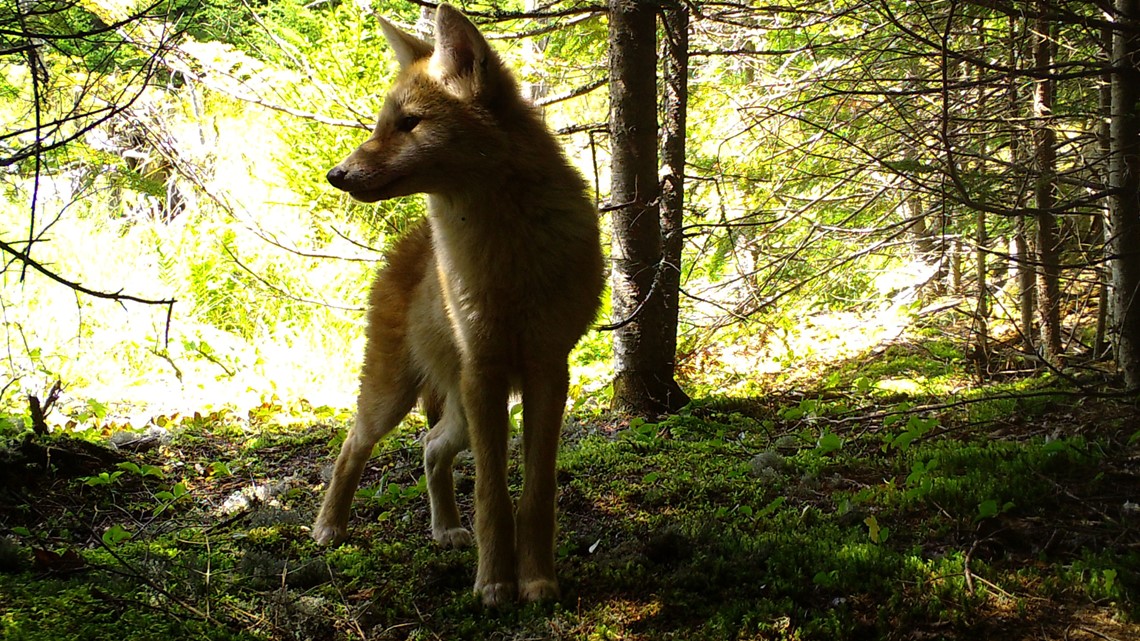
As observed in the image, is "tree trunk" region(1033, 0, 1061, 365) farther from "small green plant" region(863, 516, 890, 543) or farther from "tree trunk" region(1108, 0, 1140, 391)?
"small green plant" region(863, 516, 890, 543)

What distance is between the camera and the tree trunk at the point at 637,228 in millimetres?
5363

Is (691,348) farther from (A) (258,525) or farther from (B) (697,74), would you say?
(A) (258,525)

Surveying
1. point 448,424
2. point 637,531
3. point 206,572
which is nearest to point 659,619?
point 637,531

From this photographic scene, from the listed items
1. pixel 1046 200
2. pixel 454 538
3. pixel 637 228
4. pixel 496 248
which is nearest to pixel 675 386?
pixel 637 228

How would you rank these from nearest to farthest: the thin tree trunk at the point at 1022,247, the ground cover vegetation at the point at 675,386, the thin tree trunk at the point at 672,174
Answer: the ground cover vegetation at the point at 675,386 < the thin tree trunk at the point at 672,174 < the thin tree trunk at the point at 1022,247

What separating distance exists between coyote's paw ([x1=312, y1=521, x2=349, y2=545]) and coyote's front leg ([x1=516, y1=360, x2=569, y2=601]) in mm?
1154

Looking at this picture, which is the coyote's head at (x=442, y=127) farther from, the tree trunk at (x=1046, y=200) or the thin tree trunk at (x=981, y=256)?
the tree trunk at (x=1046, y=200)

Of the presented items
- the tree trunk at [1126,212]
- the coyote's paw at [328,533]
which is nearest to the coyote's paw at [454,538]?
the coyote's paw at [328,533]

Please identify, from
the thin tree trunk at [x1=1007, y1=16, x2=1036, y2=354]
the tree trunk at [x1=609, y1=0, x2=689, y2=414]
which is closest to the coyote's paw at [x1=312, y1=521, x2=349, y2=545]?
the tree trunk at [x1=609, y1=0, x2=689, y2=414]

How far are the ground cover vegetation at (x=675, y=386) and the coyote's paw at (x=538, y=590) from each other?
0.06 metres

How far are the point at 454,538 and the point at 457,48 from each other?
2.34m

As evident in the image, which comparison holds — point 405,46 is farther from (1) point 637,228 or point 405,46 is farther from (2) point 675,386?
(2) point 675,386

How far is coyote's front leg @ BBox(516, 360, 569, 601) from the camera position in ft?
10.8

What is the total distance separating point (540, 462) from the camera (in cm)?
342
